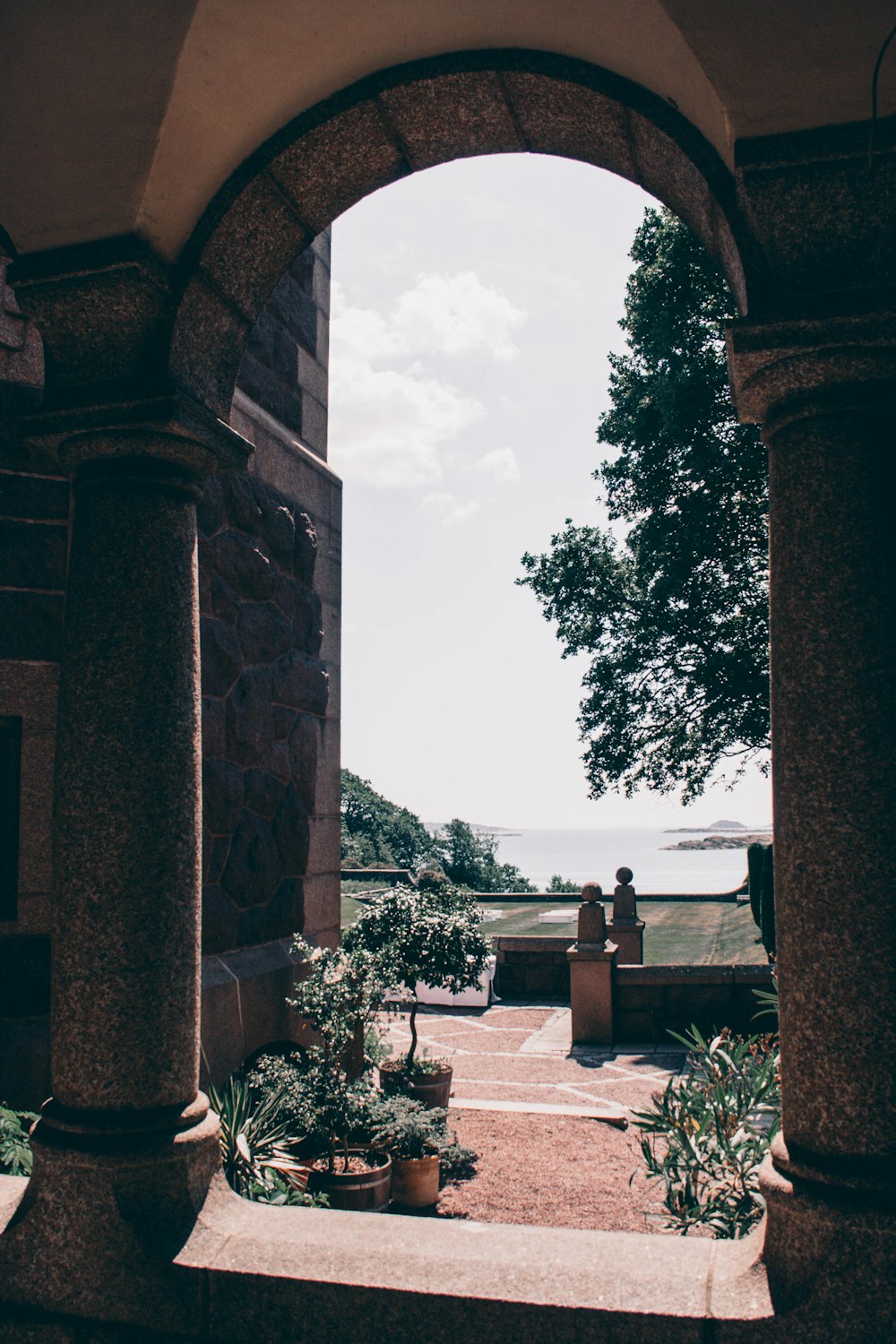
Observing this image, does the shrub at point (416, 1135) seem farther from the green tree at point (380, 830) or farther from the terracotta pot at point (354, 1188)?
the green tree at point (380, 830)

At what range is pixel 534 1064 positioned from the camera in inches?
365

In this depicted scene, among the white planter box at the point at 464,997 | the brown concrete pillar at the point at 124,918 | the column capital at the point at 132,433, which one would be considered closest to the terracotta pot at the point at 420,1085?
the brown concrete pillar at the point at 124,918

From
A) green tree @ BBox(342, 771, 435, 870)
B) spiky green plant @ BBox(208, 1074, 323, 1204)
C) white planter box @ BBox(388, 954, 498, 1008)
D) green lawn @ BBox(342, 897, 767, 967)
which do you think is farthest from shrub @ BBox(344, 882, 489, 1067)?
green tree @ BBox(342, 771, 435, 870)

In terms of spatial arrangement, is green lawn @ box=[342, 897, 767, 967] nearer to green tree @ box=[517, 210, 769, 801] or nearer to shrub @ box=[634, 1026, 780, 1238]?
green tree @ box=[517, 210, 769, 801]

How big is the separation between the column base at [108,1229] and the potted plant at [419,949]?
13.1 ft

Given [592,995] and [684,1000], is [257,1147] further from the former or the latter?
[684,1000]

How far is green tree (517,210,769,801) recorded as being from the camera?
561 inches

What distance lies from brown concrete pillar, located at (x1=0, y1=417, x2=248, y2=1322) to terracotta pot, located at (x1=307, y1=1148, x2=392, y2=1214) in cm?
218

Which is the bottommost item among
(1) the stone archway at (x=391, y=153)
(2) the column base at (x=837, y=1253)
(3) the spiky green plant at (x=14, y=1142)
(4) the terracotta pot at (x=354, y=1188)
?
(4) the terracotta pot at (x=354, y=1188)

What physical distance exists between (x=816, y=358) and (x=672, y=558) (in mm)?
12500

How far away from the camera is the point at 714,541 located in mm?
14438

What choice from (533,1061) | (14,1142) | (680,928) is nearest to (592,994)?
(533,1061)

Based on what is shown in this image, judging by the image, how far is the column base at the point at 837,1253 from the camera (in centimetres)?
205

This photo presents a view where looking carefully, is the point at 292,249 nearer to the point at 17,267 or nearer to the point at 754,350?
the point at 17,267
